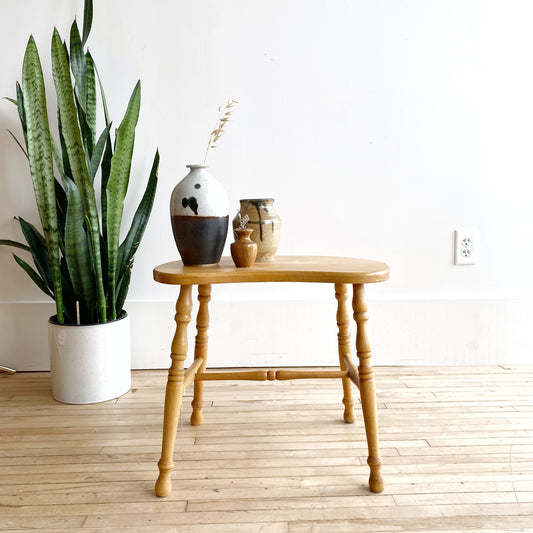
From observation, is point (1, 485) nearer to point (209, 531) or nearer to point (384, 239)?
point (209, 531)

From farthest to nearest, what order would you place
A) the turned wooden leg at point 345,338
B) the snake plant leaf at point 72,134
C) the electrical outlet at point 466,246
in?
the electrical outlet at point 466,246, the snake plant leaf at point 72,134, the turned wooden leg at point 345,338

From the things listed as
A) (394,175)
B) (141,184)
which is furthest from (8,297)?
(394,175)

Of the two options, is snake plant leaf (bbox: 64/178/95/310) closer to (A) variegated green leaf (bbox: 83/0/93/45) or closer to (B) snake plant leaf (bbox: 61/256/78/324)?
(B) snake plant leaf (bbox: 61/256/78/324)

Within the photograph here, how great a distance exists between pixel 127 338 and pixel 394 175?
49.2 inches

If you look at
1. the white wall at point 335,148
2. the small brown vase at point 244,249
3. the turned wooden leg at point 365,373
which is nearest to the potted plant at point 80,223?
the white wall at point 335,148

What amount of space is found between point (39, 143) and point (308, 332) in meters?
1.26

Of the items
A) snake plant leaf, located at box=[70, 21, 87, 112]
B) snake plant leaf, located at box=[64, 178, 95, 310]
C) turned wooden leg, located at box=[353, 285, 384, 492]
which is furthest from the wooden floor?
snake plant leaf, located at box=[70, 21, 87, 112]

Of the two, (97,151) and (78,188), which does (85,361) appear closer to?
(78,188)

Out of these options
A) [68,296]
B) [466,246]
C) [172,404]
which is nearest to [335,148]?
[466,246]

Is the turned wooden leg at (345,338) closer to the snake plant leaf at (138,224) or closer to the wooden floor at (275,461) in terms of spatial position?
the wooden floor at (275,461)

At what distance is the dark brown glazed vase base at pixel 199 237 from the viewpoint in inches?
59.6

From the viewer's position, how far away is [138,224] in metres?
2.09

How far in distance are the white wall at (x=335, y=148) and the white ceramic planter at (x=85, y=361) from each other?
1.06 feet

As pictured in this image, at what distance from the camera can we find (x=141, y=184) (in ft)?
7.52
